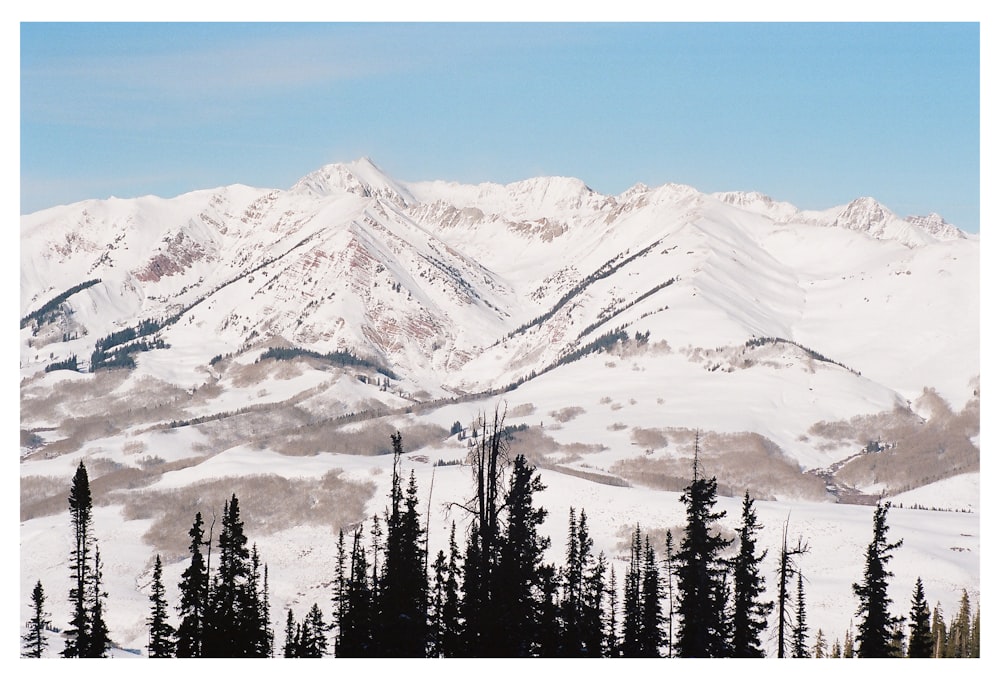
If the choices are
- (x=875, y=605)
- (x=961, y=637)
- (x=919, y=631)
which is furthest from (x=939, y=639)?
(x=875, y=605)

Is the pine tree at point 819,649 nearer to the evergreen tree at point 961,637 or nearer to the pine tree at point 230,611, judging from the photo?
the evergreen tree at point 961,637

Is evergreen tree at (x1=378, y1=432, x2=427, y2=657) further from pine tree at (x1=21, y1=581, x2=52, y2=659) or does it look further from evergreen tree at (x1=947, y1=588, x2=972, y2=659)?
evergreen tree at (x1=947, y1=588, x2=972, y2=659)

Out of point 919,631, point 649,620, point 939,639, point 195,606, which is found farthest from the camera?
point 939,639

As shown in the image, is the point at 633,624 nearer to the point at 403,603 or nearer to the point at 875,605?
the point at 875,605

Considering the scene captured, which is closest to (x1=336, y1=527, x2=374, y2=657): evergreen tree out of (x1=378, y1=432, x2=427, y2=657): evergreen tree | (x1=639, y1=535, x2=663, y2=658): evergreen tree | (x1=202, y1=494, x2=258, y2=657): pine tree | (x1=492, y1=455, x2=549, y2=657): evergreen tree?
(x1=378, y1=432, x2=427, y2=657): evergreen tree

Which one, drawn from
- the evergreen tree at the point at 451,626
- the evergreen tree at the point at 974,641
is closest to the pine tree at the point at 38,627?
the evergreen tree at the point at 451,626

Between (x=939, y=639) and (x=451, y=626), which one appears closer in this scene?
(x=451, y=626)
